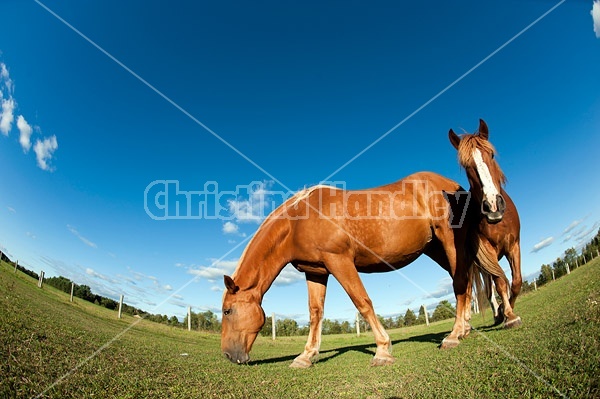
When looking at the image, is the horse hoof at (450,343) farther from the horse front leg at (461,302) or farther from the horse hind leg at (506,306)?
the horse hind leg at (506,306)

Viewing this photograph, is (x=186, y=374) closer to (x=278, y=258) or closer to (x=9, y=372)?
(x=9, y=372)

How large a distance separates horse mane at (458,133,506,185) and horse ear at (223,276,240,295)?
4.23 metres

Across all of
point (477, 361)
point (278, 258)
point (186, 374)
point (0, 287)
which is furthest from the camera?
point (0, 287)

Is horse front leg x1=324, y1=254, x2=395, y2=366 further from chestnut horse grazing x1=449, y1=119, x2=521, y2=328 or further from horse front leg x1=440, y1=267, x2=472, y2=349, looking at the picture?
chestnut horse grazing x1=449, y1=119, x2=521, y2=328

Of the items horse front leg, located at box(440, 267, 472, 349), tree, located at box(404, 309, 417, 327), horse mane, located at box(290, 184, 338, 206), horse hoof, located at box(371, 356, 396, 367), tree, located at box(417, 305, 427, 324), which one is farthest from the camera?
tree, located at box(404, 309, 417, 327)

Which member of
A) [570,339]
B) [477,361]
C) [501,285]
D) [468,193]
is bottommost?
[477,361]

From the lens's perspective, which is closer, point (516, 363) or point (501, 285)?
point (516, 363)

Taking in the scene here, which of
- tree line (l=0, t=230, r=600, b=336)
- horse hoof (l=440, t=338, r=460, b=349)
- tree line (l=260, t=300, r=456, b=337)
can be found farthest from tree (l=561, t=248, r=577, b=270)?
horse hoof (l=440, t=338, r=460, b=349)

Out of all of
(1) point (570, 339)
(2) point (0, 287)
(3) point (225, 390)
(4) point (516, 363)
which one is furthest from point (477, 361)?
(2) point (0, 287)

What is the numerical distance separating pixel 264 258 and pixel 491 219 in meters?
3.57

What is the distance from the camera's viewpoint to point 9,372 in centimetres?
253

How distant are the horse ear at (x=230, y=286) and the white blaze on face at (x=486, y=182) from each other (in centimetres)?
402

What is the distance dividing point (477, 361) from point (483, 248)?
3.50 meters

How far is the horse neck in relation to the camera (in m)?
5.29
